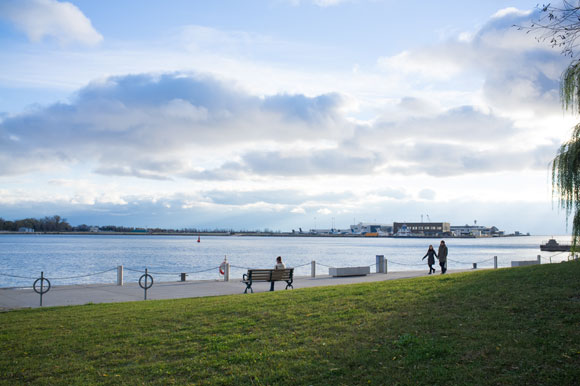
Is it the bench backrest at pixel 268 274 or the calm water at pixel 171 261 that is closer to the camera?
the bench backrest at pixel 268 274

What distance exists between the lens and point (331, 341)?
28.7 feet

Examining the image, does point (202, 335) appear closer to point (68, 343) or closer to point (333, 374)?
point (68, 343)

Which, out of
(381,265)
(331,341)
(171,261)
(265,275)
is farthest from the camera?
(171,261)

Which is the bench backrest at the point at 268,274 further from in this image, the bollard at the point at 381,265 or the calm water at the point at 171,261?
the bollard at the point at 381,265

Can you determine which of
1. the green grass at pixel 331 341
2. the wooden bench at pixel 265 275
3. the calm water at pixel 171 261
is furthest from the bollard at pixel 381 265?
the green grass at pixel 331 341

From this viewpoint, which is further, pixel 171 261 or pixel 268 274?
pixel 171 261

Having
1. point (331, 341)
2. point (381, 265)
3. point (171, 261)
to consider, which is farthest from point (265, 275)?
point (171, 261)

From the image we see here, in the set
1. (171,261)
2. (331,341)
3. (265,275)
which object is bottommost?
(171,261)

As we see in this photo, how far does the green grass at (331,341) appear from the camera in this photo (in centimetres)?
708

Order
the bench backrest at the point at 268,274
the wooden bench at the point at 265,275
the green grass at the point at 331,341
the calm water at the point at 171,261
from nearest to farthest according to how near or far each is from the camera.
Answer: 1. the green grass at the point at 331,341
2. the wooden bench at the point at 265,275
3. the bench backrest at the point at 268,274
4. the calm water at the point at 171,261

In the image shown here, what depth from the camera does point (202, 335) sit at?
9953mm

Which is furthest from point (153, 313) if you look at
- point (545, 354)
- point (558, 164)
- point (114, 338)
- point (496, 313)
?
point (558, 164)

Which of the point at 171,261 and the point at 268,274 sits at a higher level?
the point at 268,274

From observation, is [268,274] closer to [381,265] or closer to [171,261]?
[381,265]
